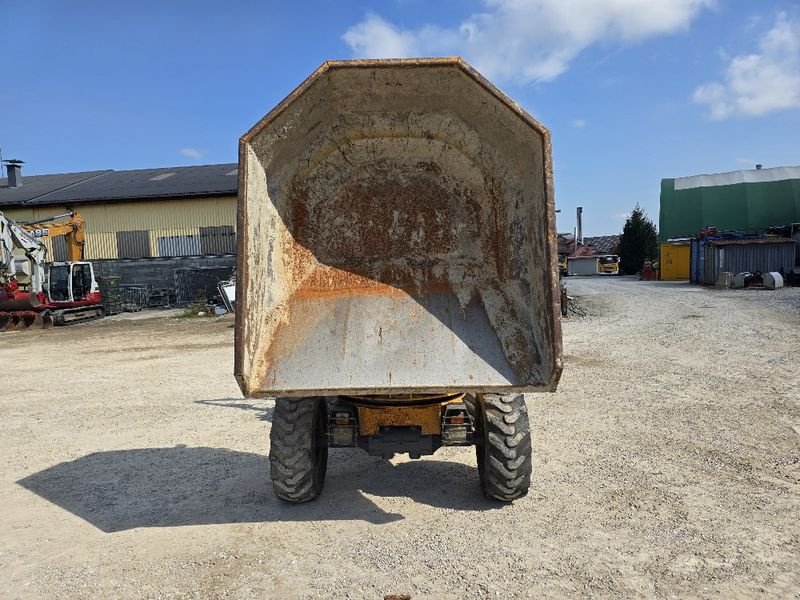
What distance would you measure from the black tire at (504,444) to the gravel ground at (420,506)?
20cm

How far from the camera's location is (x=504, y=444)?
380 centimetres

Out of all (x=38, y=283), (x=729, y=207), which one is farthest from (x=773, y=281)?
(x=38, y=283)

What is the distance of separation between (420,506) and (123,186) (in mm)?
27599

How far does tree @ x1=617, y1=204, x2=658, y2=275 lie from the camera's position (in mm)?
44531

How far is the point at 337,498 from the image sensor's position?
4.31 metres

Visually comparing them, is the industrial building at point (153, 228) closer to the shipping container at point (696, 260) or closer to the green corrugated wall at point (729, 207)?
the shipping container at point (696, 260)

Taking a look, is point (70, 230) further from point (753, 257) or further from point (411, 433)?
point (753, 257)

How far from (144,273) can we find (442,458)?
23.1 meters

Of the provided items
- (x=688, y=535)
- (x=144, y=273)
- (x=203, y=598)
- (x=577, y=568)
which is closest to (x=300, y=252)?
(x=203, y=598)

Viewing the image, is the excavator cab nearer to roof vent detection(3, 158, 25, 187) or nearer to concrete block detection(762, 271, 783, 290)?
roof vent detection(3, 158, 25, 187)

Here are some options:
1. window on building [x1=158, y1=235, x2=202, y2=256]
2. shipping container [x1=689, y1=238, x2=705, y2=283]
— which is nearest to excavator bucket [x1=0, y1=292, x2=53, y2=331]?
window on building [x1=158, y1=235, x2=202, y2=256]

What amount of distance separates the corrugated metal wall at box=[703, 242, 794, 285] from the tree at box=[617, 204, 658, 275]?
19589 mm

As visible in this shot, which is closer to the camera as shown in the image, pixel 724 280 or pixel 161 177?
pixel 724 280

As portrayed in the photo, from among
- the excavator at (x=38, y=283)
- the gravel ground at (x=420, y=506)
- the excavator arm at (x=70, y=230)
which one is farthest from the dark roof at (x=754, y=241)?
the excavator arm at (x=70, y=230)
